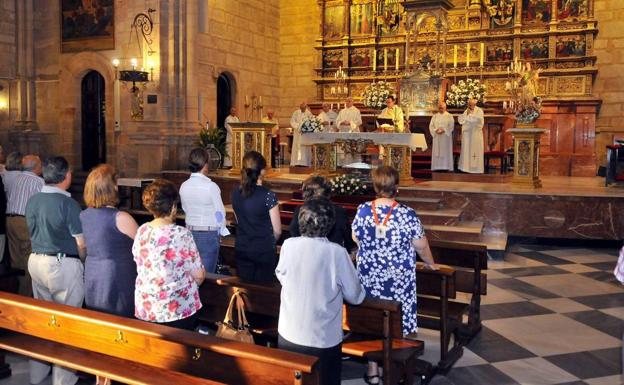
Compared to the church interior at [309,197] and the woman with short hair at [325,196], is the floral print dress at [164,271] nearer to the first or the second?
the church interior at [309,197]

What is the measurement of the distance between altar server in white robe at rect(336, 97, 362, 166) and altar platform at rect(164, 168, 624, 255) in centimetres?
247

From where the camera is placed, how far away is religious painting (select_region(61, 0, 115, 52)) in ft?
50.7

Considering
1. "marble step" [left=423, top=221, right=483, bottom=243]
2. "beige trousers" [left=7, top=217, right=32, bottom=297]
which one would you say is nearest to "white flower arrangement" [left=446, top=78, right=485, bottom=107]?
"marble step" [left=423, top=221, right=483, bottom=243]

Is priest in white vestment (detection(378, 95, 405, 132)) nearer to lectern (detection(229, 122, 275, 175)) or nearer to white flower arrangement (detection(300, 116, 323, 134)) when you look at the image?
white flower arrangement (detection(300, 116, 323, 134))

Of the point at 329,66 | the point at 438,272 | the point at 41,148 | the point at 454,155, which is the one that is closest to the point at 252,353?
the point at 438,272

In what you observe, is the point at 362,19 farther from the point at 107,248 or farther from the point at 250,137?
the point at 107,248

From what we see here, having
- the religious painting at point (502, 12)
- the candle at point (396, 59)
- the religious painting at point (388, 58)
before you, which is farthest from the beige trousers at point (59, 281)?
the religious painting at point (502, 12)

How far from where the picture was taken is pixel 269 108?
771 inches

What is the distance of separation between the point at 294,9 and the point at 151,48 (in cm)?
678

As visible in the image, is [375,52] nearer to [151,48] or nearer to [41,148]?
[151,48]

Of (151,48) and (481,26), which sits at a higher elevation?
(481,26)

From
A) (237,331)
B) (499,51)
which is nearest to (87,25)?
(499,51)

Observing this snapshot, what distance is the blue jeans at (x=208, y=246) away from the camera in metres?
5.20

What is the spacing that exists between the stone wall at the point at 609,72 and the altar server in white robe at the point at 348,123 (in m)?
6.32
